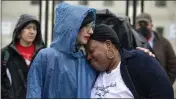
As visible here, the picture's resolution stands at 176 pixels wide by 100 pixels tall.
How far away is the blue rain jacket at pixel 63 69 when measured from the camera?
314 cm

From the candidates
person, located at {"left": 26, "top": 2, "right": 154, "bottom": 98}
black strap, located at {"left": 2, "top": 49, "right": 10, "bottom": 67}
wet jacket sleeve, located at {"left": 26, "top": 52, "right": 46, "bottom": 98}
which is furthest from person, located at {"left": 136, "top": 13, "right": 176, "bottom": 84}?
wet jacket sleeve, located at {"left": 26, "top": 52, "right": 46, "bottom": 98}

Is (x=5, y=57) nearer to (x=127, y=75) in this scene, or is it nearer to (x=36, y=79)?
(x=36, y=79)

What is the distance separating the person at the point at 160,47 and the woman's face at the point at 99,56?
3.07 m

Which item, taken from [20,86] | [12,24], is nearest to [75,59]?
[20,86]

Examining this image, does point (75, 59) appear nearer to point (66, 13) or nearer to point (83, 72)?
point (83, 72)

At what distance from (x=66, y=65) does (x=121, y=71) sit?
35 cm

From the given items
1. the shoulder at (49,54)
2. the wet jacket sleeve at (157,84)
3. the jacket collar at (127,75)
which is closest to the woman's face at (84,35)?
the shoulder at (49,54)

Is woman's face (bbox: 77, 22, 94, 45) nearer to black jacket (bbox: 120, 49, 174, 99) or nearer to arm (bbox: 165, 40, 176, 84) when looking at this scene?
black jacket (bbox: 120, 49, 174, 99)

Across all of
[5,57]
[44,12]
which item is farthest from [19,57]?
[44,12]

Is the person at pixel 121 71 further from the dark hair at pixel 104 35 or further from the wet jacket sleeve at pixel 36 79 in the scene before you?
the wet jacket sleeve at pixel 36 79

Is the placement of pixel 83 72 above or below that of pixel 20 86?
above

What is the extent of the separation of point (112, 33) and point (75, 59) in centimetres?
30

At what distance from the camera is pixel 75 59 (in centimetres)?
320

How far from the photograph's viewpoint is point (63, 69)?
10.3ft
